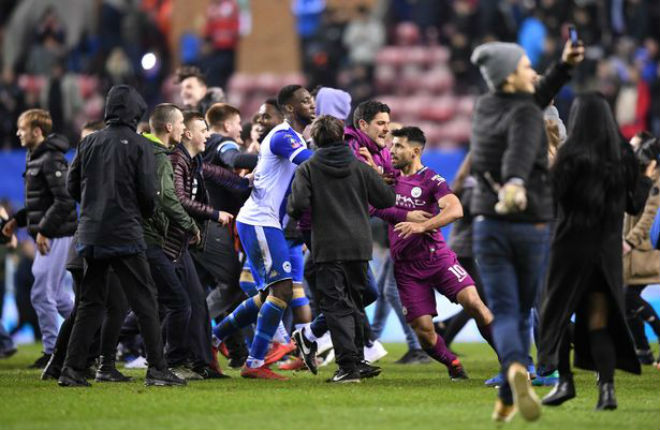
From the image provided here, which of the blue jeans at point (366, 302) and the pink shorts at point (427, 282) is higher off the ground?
the pink shorts at point (427, 282)

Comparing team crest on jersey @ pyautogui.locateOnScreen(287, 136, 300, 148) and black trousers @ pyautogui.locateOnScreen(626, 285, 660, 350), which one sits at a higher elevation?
team crest on jersey @ pyautogui.locateOnScreen(287, 136, 300, 148)

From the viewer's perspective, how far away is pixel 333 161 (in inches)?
368

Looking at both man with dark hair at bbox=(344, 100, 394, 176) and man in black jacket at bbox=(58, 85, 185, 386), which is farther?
man with dark hair at bbox=(344, 100, 394, 176)

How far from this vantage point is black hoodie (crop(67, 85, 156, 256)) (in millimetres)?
8828

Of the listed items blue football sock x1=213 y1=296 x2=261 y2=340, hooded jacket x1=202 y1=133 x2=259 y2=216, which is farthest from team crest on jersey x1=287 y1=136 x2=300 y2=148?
blue football sock x1=213 y1=296 x2=261 y2=340

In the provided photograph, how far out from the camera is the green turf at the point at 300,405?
7188mm

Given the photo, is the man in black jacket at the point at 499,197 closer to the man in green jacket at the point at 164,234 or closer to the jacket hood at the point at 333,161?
the jacket hood at the point at 333,161

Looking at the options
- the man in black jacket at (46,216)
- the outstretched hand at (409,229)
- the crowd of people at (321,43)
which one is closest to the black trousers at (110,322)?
the man in black jacket at (46,216)

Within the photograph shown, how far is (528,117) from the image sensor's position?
712 cm

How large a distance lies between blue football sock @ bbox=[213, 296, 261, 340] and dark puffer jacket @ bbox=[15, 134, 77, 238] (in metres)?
1.65

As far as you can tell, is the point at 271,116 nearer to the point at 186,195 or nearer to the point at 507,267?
the point at 186,195

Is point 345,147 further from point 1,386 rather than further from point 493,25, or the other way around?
point 493,25

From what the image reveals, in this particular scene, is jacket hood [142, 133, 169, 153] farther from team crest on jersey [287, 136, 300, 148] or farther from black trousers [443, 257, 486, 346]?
black trousers [443, 257, 486, 346]

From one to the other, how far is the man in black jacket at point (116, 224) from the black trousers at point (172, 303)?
54 centimetres
